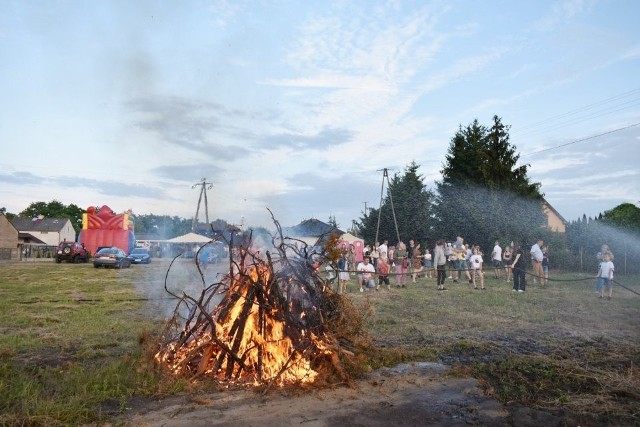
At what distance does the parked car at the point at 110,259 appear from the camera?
1096 inches

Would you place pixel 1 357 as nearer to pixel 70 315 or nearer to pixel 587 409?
pixel 70 315

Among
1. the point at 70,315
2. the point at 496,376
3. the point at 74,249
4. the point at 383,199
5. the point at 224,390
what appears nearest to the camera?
the point at 224,390

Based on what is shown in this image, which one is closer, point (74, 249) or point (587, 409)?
point (587, 409)

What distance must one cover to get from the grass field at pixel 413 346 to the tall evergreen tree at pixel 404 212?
1117 inches

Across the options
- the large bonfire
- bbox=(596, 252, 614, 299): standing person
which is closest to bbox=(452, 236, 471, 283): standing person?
bbox=(596, 252, 614, 299): standing person

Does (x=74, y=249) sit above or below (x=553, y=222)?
below

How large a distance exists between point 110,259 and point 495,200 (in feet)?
79.8

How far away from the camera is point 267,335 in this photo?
6.30 m

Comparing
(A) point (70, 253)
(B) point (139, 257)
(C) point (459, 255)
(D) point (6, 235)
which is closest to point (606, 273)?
(C) point (459, 255)

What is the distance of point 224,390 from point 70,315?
7.09 metres

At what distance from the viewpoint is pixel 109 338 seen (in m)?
8.69

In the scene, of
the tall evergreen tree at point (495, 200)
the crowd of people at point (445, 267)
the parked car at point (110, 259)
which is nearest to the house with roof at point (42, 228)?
the parked car at point (110, 259)

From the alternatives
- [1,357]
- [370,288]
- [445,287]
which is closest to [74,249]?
[370,288]

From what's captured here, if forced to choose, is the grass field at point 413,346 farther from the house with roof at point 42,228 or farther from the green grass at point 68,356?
the house with roof at point 42,228
